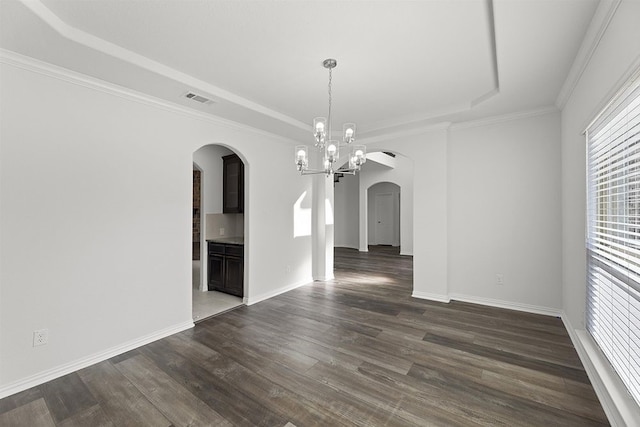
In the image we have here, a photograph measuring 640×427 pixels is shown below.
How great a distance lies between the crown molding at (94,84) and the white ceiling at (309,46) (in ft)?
0.29

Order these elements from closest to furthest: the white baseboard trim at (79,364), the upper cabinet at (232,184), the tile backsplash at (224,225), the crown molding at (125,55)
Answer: the crown molding at (125,55) < the white baseboard trim at (79,364) < the upper cabinet at (232,184) < the tile backsplash at (224,225)

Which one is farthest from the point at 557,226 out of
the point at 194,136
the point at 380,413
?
the point at 194,136

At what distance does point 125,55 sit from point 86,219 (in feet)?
4.86

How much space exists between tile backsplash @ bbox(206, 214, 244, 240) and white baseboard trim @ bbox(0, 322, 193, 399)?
2030 millimetres

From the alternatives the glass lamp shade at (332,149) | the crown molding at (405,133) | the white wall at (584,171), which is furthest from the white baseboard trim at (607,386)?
the crown molding at (405,133)

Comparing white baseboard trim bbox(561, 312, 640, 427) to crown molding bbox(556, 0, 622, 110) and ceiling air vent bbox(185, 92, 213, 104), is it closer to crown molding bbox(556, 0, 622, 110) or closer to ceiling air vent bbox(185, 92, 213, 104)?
crown molding bbox(556, 0, 622, 110)

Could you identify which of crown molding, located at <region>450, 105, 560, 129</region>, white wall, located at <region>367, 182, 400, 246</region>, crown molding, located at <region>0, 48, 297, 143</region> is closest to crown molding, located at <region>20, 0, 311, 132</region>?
crown molding, located at <region>0, 48, 297, 143</region>

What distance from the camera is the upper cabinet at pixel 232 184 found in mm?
4906

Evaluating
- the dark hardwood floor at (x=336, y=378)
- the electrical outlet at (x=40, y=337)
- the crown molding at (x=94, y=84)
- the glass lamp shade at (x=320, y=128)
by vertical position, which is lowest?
the dark hardwood floor at (x=336, y=378)

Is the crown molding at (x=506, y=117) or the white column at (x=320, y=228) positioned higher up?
the crown molding at (x=506, y=117)

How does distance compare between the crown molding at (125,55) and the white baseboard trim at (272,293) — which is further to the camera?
the white baseboard trim at (272,293)

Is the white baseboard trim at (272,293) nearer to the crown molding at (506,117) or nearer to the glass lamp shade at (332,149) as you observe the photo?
the glass lamp shade at (332,149)

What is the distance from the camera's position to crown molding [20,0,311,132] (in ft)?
6.21

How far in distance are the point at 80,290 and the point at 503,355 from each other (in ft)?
13.0
